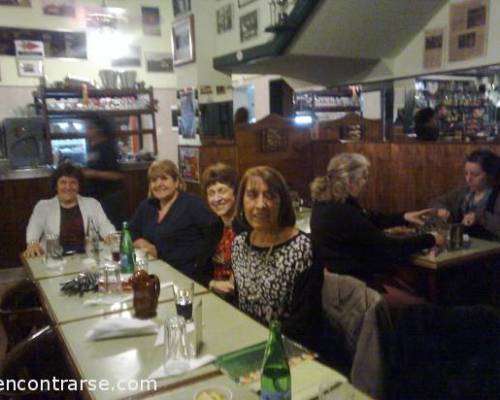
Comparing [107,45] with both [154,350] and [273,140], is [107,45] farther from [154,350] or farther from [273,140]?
[154,350]

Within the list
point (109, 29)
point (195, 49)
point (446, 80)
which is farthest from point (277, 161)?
point (109, 29)

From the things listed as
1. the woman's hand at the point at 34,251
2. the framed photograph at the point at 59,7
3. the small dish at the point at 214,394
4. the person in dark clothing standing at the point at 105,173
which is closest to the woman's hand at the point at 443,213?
the person in dark clothing standing at the point at 105,173

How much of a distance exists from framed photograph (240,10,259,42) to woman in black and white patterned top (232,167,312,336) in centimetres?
278

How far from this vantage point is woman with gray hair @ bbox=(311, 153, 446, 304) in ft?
8.69

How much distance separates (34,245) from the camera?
2.97 metres

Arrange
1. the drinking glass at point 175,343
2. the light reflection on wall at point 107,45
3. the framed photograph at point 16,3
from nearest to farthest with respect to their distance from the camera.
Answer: the drinking glass at point 175,343 < the framed photograph at point 16,3 < the light reflection on wall at point 107,45

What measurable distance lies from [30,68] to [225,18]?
3.15 metres

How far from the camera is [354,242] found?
8.75 feet

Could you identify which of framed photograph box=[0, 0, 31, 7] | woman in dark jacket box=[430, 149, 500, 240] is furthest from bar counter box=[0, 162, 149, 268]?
woman in dark jacket box=[430, 149, 500, 240]

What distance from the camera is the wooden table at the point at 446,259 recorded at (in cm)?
272

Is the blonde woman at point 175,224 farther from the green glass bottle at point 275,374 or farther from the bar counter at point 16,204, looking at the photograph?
the bar counter at point 16,204

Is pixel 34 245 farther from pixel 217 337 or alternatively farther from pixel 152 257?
pixel 217 337

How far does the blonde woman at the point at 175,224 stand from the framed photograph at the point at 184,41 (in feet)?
7.07

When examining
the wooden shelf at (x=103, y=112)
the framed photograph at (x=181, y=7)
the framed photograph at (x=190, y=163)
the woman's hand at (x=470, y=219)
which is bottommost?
the woman's hand at (x=470, y=219)
